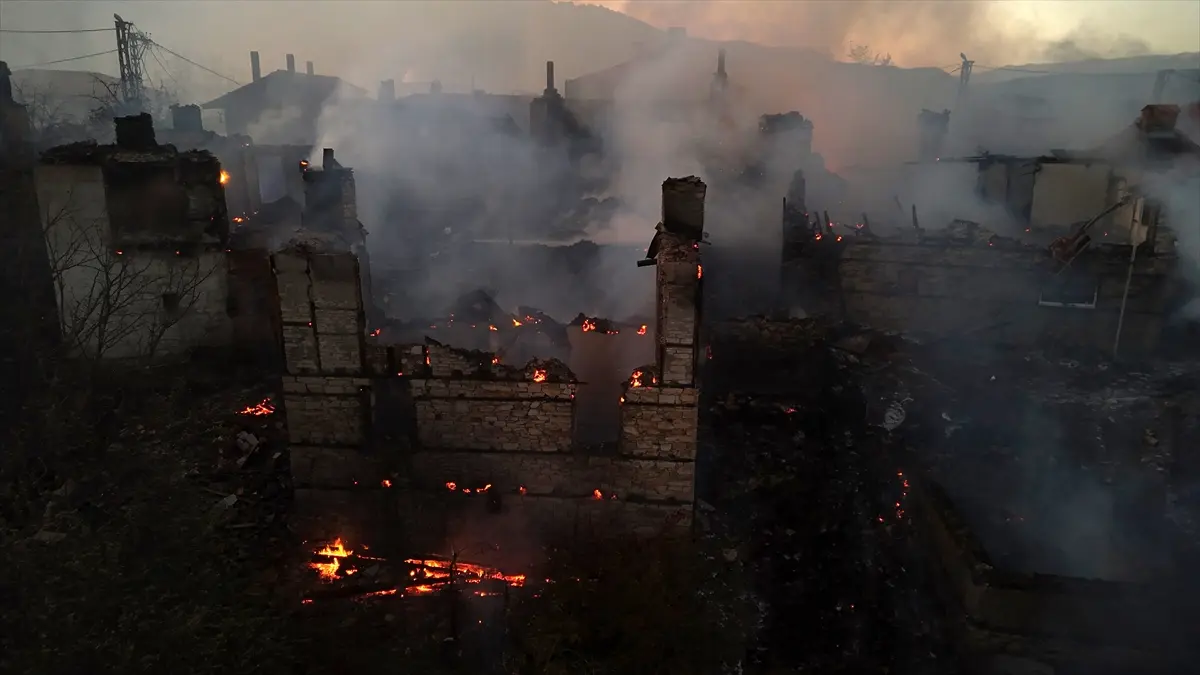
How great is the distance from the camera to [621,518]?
9.65m

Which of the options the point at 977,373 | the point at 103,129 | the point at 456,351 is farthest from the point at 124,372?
the point at 103,129

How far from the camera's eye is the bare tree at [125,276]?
1361 cm

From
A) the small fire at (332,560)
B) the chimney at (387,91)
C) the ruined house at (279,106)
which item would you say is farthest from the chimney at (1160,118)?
the ruined house at (279,106)

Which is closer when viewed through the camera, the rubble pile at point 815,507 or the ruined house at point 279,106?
the rubble pile at point 815,507

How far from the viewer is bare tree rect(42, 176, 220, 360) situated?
13.6 meters

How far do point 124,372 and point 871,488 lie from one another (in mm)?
12096

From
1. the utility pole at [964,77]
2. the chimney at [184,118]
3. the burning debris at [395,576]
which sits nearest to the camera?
the burning debris at [395,576]

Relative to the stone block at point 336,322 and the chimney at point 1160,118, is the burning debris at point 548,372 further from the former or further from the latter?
the chimney at point 1160,118

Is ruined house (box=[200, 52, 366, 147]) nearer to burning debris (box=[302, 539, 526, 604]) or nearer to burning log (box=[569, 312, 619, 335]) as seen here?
burning log (box=[569, 312, 619, 335])

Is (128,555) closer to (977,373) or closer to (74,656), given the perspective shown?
(74,656)

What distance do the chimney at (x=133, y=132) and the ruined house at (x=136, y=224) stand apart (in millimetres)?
18

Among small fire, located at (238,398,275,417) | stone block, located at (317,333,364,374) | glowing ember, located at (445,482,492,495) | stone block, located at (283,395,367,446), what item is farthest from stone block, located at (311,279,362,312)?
small fire, located at (238,398,275,417)

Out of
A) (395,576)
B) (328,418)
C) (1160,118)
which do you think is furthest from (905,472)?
(1160,118)

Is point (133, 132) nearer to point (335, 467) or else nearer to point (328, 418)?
point (328, 418)
